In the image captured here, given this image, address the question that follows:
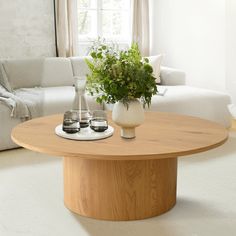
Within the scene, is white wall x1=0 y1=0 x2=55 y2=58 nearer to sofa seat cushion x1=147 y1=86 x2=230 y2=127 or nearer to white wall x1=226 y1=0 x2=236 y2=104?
sofa seat cushion x1=147 y1=86 x2=230 y2=127

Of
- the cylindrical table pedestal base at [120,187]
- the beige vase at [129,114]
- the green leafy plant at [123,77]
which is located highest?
the green leafy plant at [123,77]

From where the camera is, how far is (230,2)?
505cm

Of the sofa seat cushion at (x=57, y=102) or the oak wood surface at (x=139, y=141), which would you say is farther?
the sofa seat cushion at (x=57, y=102)

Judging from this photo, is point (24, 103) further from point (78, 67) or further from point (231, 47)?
point (231, 47)

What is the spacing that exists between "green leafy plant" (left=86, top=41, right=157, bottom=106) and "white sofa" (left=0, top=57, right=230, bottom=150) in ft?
5.76

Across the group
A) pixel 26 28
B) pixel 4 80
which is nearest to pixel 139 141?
pixel 4 80

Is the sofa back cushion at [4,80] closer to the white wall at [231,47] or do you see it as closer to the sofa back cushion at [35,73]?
the sofa back cushion at [35,73]

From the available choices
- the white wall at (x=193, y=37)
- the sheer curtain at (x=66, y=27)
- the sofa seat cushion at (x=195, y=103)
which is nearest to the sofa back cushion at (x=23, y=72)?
the sheer curtain at (x=66, y=27)

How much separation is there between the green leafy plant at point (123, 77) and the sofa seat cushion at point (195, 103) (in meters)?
1.92

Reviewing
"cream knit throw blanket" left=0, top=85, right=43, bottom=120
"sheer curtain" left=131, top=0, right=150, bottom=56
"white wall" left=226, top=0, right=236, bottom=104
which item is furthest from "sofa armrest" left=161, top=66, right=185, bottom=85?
"cream knit throw blanket" left=0, top=85, right=43, bottom=120

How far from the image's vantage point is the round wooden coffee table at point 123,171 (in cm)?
226

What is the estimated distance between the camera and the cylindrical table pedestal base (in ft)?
7.77

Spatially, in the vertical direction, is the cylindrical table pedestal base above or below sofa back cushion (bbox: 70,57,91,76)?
below

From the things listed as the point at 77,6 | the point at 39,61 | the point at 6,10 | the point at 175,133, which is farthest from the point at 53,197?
the point at 77,6
